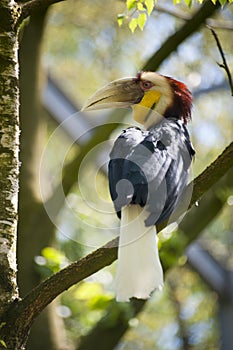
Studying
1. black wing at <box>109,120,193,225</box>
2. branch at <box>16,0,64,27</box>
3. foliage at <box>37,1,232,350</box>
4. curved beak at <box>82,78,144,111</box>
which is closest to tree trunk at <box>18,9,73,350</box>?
foliage at <box>37,1,232,350</box>

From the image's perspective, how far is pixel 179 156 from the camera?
3057mm

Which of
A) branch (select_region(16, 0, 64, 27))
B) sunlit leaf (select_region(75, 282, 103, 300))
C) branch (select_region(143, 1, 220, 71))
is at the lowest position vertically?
sunlit leaf (select_region(75, 282, 103, 300))

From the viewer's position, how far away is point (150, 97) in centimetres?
377

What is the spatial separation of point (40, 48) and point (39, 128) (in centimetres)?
43

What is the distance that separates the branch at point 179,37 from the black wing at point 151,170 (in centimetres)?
132

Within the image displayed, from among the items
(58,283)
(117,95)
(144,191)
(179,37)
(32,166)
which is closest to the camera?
(58,283)

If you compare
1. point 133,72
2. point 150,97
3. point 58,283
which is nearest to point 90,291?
point 150,97

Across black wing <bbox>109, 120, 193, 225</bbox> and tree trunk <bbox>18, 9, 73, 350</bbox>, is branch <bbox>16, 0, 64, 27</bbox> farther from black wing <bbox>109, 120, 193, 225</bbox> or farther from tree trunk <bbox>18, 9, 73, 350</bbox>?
tree trunk <bbox>18, 9, 73, 350</bbox>

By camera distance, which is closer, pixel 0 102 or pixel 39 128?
pixel 0 102

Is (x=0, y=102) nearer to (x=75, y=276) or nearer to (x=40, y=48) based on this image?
(x=75, y=276)

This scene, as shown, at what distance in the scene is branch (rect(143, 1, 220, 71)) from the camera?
175 inches

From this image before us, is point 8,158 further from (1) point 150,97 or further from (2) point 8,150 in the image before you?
(1) point 150,97

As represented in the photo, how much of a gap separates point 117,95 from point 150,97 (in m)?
0.17

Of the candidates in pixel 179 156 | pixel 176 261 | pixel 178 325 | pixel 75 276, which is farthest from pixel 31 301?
pixel 178 325
